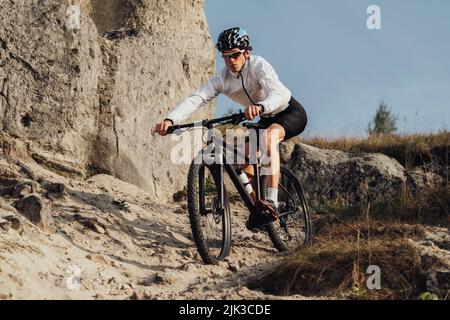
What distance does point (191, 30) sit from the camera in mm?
12883

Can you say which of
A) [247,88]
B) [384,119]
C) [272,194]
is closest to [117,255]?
[272,194]

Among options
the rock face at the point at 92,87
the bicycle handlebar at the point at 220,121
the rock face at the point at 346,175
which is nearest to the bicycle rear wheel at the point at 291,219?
the bicycle handlebar at the point at 220,121

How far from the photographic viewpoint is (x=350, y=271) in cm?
650

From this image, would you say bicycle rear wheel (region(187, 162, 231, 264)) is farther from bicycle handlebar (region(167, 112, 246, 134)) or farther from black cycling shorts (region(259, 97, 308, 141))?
black cycling shorts (region(259, 97, 308, 141))

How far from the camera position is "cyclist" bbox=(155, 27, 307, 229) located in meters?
7.93

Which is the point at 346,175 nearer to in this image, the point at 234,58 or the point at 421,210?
the point at 421,210

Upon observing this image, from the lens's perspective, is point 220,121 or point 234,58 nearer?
point 220,121

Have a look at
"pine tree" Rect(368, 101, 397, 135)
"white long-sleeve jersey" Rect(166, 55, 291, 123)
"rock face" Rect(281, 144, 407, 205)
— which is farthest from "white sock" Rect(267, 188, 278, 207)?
"pine tree" Rect(368, 101, 397, 135)

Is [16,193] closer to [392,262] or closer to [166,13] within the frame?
[392,262]

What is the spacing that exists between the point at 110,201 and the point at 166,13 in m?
4.29

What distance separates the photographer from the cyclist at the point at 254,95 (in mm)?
7926

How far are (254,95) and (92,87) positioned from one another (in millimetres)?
3136
